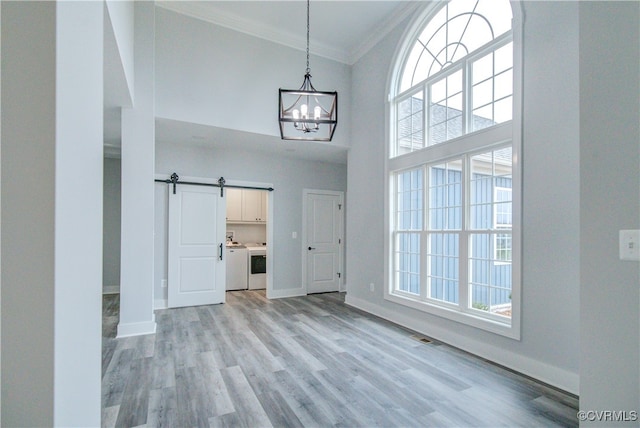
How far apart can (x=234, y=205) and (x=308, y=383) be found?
5.10m

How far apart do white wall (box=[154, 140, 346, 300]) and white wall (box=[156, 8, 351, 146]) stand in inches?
45.8

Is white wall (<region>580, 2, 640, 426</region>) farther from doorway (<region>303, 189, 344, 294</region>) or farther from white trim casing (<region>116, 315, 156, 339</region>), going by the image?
doorway (<region>303, 189, 344, 294</region>)

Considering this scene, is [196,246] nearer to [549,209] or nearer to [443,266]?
[443,266]

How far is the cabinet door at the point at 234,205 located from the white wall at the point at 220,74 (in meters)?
2.74

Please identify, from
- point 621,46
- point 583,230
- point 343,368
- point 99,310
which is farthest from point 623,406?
point 99,310

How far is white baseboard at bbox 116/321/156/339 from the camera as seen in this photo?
368cm

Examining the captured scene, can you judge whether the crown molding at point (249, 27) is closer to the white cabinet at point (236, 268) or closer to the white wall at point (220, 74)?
the white wall at point (220, 74)

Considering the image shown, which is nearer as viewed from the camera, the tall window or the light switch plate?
the light switch plate

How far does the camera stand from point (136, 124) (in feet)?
12.4

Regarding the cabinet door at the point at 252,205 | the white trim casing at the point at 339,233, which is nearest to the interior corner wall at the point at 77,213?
the white trim casing at the point at 339,233

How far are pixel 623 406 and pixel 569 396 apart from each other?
1474mm

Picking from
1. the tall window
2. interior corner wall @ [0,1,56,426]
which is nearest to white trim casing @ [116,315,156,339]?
the tall window

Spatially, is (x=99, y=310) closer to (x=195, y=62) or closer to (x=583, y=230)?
(x=583, y=230)

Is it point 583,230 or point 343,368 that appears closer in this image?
point 583,230
